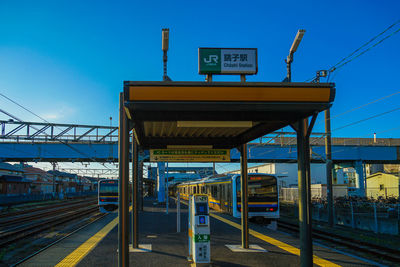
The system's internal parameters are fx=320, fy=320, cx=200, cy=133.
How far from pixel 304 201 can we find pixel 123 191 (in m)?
3.14

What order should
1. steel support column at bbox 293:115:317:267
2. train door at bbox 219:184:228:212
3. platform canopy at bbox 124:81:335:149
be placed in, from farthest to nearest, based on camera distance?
train door at bbox 219:184:228:212 → steel support column at bbox 293:115:317:267 → platform canopy at bbox 124:81:335:149

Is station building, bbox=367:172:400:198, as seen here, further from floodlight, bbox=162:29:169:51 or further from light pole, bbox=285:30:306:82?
floodlight, bbox=162:29:169:51

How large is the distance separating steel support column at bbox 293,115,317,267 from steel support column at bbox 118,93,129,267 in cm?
300

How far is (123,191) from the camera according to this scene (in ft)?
18.5

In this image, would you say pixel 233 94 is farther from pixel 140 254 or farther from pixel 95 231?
pixel 95 231

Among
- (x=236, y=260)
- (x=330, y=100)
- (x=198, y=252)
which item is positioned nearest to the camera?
(x=330, y=100)

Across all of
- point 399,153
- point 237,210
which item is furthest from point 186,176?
point 237,210

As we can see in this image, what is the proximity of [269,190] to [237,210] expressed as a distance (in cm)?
198

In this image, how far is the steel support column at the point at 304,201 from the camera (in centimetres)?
538

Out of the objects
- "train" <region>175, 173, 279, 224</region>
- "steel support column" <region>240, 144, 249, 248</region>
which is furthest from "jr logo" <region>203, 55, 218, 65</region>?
"train" <region>175, 173, 279, 224</region>

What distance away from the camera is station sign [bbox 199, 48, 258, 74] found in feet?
21.8

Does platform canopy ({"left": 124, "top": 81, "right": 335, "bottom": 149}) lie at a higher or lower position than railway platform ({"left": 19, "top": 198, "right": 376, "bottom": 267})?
higher

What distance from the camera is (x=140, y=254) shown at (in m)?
7.94

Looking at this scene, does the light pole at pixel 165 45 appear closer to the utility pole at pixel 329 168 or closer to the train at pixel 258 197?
the train at pixel 258 197
